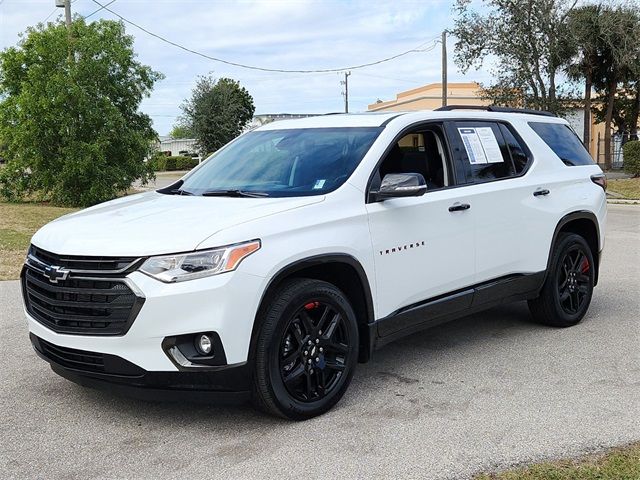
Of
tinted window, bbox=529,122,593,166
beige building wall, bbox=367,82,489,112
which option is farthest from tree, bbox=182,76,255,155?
tinted window, bbox=529,122,593,166

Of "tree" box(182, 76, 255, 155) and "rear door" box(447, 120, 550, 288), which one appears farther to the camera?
"tree" box(182, 76, 255, 155)

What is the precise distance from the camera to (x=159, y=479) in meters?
3.47

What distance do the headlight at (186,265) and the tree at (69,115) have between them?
18.0 metres

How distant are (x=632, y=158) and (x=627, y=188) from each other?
351cm

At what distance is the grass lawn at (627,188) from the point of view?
22.1 meters

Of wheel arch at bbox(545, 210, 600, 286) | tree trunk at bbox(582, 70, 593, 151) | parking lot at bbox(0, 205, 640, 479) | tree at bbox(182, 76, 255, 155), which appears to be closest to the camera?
parking lot at bbox(0, 205, 640, 479)

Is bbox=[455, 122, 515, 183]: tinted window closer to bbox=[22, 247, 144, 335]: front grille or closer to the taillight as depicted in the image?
the taillight

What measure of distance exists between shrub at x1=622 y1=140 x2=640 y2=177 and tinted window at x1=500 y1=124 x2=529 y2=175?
74.8ft

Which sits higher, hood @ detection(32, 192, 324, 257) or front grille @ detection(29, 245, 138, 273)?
hood @ detection(32, 192, 324, 257)

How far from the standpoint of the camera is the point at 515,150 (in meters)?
5.88

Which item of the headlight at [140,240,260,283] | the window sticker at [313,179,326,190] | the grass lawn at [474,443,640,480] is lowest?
the grass lawn at [474,443,640,480]

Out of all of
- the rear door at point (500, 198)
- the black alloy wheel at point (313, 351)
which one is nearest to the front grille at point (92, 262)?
the black alloy wheel at point (313, 351)

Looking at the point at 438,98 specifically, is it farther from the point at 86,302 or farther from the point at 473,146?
the point at 86,302

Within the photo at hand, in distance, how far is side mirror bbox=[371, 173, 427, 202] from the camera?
4.40 m
